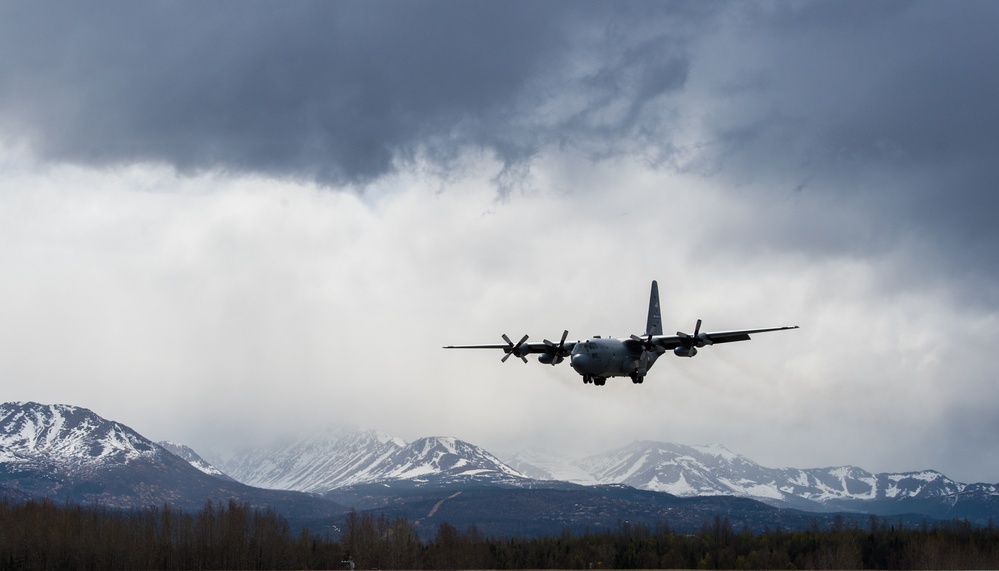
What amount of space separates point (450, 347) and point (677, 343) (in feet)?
75.0

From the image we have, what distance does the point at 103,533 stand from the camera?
18375 cm

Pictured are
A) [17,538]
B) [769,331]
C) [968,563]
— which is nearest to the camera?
[769,331]

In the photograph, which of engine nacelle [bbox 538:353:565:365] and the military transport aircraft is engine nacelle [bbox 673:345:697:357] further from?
engine nacelle [bbox 538:353:565:365]

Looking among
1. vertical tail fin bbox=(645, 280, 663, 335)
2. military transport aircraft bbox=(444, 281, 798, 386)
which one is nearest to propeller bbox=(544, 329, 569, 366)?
military transport aircraft bbox=(444, 281, 798, 386)

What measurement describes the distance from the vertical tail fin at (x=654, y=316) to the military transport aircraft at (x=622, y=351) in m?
13.1

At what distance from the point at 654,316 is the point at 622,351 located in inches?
757

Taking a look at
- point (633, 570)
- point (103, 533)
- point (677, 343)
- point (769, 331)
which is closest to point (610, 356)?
point (677, 343)

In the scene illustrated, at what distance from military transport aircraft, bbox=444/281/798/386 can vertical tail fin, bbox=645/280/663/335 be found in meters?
13.1

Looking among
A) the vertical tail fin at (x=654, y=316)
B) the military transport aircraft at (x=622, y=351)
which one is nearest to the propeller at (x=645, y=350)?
the military transport aircraft at (x=622, y=351)

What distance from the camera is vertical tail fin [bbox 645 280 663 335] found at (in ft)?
385

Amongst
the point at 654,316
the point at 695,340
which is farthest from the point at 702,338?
the point at 654,316

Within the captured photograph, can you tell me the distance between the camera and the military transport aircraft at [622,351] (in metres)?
97.9

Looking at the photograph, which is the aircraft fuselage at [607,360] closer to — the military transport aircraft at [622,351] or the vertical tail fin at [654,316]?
the military transport aircraft at [622,351]

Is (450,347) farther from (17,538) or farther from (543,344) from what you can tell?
Answer: (17,538)
